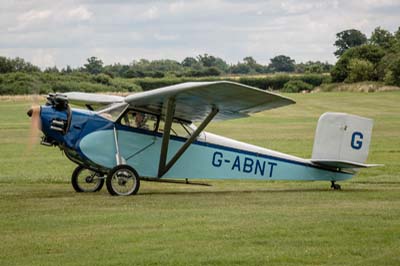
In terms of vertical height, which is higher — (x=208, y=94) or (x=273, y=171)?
(x=208, y=94)

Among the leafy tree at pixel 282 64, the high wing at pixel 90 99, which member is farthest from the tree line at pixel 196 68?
the high wing at pixel 90 99

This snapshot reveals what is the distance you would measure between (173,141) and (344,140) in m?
3.27

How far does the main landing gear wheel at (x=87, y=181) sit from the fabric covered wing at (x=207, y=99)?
1.76 metres

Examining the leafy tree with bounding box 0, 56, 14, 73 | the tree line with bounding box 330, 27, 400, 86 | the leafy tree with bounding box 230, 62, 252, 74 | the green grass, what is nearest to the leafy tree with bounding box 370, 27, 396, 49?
the tree line with bounding box 330, 27, 400, 86

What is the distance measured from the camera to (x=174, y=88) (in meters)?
15.5

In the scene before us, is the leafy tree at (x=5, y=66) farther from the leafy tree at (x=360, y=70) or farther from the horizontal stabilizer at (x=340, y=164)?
the horizontal stabilizer at (x=340, y=164)

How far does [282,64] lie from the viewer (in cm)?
16588

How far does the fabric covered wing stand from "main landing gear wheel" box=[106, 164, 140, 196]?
1277 millimetres

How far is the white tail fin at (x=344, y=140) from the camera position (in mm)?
17359

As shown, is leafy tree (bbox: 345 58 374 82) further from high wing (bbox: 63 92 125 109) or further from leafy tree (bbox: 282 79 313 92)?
high wing (bbox: 63 92 125 109)

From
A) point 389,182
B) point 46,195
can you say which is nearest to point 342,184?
point 389,182

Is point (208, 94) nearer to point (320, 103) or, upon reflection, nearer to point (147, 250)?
point (147, 250)

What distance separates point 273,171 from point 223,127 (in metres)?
31.6

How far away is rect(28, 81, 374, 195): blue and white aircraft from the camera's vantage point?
16.0 metres
